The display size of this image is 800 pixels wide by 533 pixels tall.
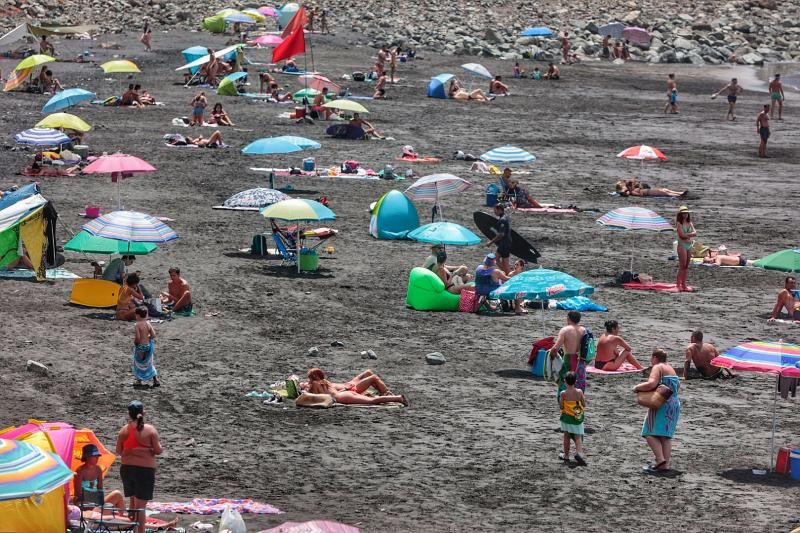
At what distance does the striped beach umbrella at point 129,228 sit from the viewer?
22359mm

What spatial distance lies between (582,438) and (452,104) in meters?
35.6

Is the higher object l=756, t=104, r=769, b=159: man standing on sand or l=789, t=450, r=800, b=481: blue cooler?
l=789, t=450, r=800, b=481: blue cooler

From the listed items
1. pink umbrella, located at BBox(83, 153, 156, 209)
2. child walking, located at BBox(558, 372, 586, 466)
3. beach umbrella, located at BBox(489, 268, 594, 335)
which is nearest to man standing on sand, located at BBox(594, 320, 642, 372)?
beach umbrella, located at BBox(489, 268, 594, 335)

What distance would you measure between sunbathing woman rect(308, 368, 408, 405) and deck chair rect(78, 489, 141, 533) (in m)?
5.42

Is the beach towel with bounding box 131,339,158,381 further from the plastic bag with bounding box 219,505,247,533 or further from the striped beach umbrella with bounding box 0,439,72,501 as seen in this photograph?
the striped beach umbrella with bounding box 0,439,72,501

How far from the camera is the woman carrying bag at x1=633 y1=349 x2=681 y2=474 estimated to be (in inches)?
612

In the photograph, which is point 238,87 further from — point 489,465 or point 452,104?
point 489,465

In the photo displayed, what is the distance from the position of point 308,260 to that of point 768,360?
11.9 m

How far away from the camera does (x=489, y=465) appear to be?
15656mm

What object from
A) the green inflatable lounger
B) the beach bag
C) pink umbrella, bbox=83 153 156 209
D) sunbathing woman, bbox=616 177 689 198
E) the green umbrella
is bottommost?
sunbathing woman, bbox=616 177 689 198

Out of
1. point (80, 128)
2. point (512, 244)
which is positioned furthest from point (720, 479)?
point (80, 128)

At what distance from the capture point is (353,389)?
18.3 meters

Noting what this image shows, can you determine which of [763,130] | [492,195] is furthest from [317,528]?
[763,130]

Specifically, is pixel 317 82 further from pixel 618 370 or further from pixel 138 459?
pixel 138 459
